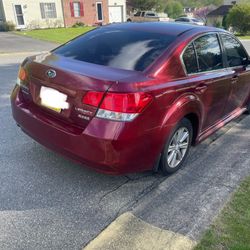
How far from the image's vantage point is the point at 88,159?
9.06 feet

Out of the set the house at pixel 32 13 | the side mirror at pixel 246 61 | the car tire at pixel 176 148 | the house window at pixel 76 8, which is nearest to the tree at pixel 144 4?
the house window at pixel 76 8

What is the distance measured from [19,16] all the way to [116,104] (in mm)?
26242

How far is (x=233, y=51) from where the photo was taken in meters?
Result: 4.29

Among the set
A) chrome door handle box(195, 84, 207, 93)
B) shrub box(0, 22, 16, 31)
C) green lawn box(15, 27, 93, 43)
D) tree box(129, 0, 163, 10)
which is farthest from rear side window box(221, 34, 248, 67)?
tree box(129, 0, 163, 10)

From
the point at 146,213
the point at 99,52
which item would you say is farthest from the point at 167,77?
the point at 146,213

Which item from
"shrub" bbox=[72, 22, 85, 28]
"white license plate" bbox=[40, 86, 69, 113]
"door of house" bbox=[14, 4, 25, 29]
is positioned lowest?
"shrub" bbox=[72, 22, 85, 28]

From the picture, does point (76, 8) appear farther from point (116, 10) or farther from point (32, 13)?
point (116, 10)

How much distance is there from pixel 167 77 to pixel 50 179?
1620mm

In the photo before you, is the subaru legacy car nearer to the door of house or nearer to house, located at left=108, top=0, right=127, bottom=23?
the door of house

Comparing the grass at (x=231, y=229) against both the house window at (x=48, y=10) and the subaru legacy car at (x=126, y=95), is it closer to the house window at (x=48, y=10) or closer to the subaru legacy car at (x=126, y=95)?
the subaru legacy car at (x=126, y=95)

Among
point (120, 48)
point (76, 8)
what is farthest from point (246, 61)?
point (76, 8)

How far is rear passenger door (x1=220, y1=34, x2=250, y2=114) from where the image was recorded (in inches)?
161

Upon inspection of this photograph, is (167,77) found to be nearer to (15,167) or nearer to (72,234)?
(72,234)

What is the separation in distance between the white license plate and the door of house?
995 inches
